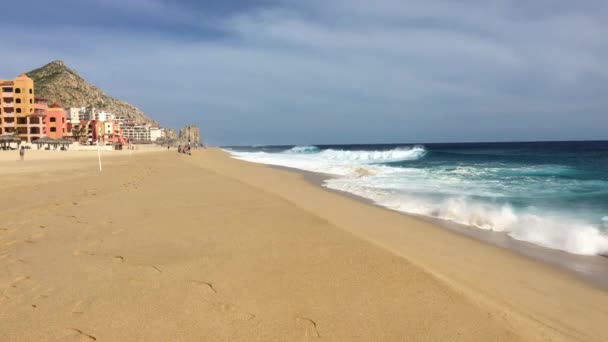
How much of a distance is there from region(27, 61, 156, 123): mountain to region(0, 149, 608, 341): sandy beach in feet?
491

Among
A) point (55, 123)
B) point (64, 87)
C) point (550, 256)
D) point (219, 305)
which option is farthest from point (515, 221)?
point (64, 87)

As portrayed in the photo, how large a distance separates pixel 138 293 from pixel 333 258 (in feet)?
7.38

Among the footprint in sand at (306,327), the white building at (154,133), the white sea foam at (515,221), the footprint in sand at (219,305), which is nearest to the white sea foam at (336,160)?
the white sea foam at (515,221)

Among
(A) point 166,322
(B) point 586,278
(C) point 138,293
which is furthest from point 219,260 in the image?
(B) point 586,278

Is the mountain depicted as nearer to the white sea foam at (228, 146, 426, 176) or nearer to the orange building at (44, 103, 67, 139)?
the orange building at (44, 103, 67, 139)

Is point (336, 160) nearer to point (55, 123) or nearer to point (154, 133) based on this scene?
point (55, 123)

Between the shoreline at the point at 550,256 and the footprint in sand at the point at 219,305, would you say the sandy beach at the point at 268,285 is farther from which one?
the shoreline at the point at 550,256

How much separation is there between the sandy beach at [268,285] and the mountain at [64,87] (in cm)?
14957

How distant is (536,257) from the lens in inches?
230

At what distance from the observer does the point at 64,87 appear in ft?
465

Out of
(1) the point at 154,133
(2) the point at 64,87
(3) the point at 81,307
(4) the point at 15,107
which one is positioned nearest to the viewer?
(3) the point at 81,307

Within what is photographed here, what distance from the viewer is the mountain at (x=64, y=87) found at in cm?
13350

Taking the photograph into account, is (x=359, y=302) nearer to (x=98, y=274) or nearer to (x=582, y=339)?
(x=582, y=339)

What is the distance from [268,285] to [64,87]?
559ft
